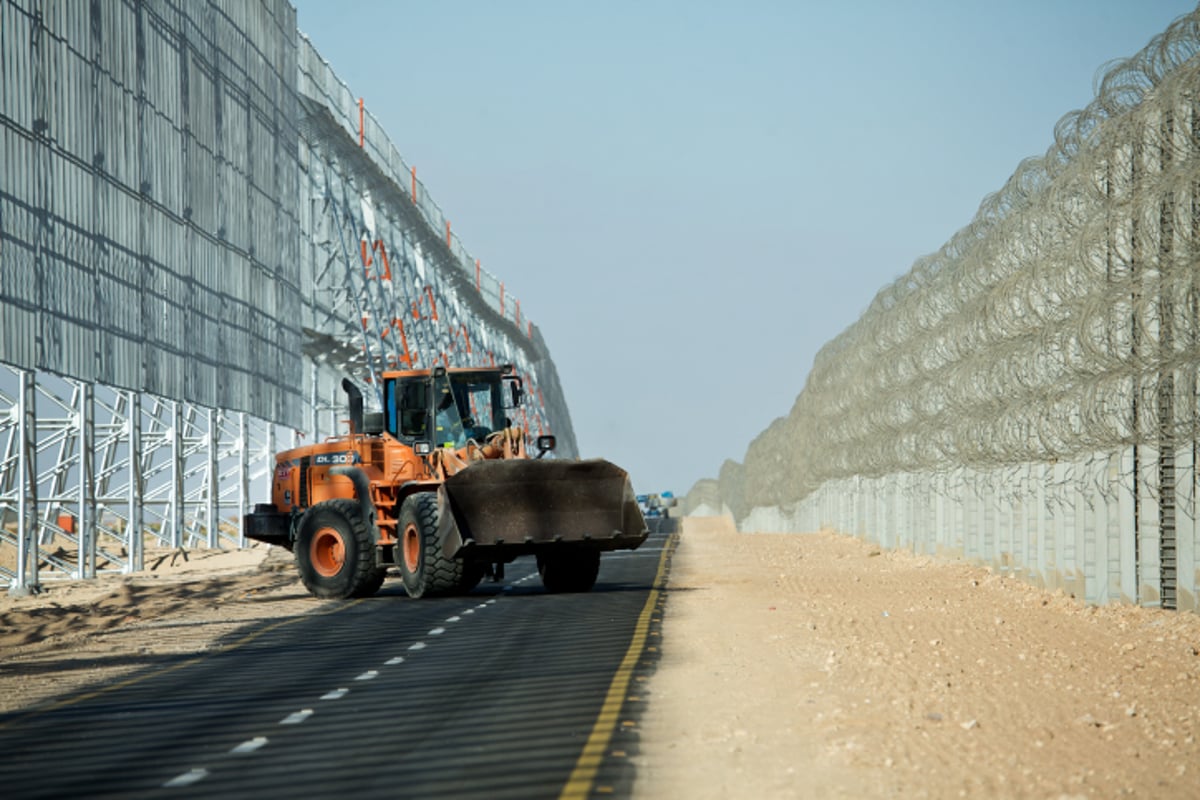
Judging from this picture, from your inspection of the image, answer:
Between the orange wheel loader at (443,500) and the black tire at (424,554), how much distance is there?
21 mm

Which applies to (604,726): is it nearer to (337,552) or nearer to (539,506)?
(539,506)

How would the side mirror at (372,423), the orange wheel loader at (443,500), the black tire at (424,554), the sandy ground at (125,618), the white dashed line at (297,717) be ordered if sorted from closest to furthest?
the white dashed line at (297,717) → the sandy ground at (125,618) → the orange wheel loader at (443,500) → the black tire at (424,554) → the side mirror at (372,423)

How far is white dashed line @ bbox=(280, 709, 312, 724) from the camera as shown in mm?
12438

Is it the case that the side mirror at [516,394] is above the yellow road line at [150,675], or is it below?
above

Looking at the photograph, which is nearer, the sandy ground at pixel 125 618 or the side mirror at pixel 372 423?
the sandy ground at pixel 125 618

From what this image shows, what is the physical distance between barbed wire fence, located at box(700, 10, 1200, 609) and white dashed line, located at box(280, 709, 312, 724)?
9675 mm

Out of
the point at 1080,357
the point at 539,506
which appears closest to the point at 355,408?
the point at 539,506

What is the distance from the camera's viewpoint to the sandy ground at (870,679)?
31.7 ft

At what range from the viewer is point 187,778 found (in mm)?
10094

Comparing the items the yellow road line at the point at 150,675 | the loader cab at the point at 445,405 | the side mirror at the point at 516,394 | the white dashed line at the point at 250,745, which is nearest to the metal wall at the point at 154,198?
the loader cab at the point at 445,405

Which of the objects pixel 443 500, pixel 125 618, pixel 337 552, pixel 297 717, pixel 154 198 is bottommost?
pixel 125 618

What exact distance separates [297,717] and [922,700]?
16.2 ft

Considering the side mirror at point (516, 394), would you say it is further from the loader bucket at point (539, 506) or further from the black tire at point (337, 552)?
the black tire at point (337, 552)

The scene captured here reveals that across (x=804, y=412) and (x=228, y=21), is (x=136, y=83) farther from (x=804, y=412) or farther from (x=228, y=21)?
(x=804, y=412)
